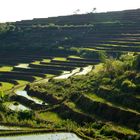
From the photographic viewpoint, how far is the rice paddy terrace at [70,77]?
36.3 m

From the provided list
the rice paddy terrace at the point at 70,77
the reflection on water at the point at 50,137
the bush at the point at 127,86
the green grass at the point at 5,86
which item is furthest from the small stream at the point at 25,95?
the reflection on water at the point at 50,137

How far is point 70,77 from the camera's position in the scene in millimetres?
55219

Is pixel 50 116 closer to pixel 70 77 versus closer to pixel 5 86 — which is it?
pixel 70 77

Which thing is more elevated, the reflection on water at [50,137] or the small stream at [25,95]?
the reflection on water at [50,137]

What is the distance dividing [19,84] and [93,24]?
38068 mm

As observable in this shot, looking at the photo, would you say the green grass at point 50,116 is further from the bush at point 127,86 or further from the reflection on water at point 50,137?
the bush at point 127,86

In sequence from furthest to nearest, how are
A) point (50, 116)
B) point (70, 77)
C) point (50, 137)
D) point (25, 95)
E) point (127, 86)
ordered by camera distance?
1. point (70, 77)
2. point (25, 95)
3. point (50, 116)
4. point (127, 86)
5. point (50, 137)

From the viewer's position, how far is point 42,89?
5219 centimetres

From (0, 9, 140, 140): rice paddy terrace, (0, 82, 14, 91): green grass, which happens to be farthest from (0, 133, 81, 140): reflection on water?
(0, 82, 14, 91): green grass

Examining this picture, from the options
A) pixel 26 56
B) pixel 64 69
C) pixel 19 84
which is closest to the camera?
A: pixel 19 84

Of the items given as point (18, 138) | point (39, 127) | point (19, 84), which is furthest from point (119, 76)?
point (19, 84)

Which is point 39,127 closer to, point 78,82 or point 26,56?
point 78,82

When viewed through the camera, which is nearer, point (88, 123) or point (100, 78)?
point (88, 123)

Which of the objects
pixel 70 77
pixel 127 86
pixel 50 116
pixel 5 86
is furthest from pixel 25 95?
pixel 127 86
